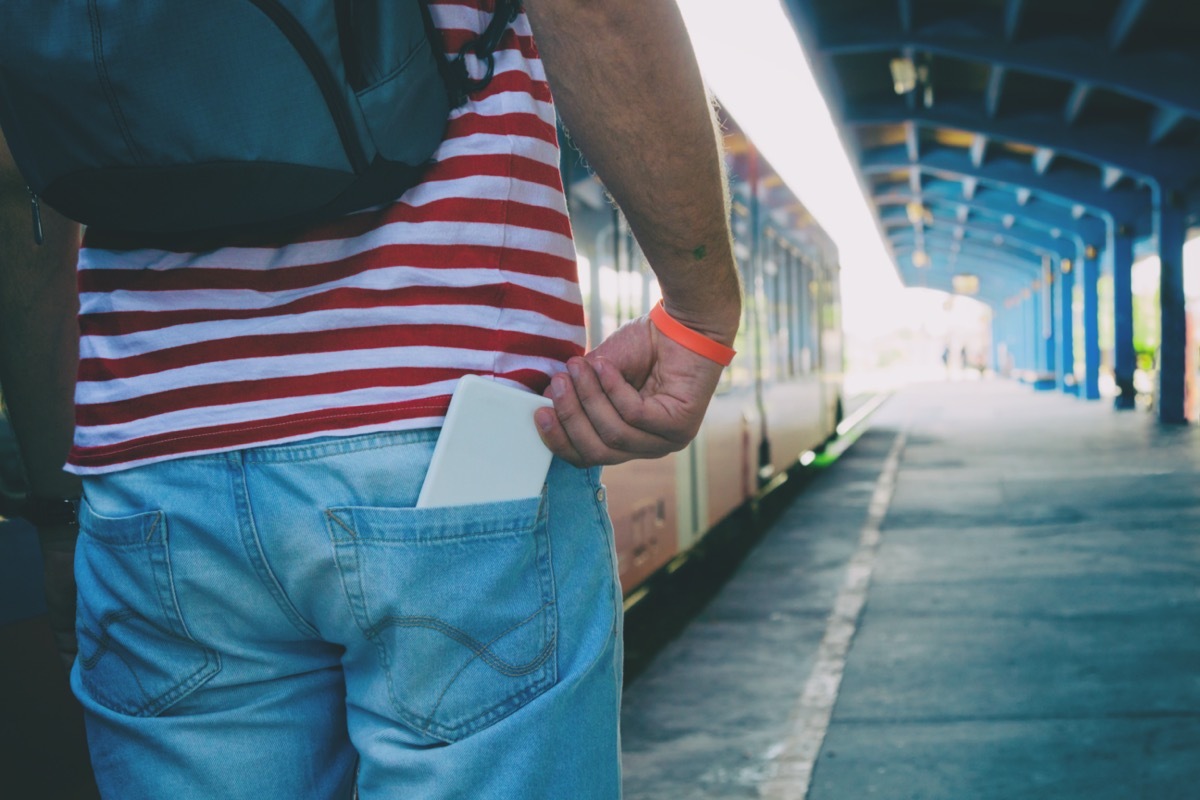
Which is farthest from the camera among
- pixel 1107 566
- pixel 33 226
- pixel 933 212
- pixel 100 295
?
pixel 933 212

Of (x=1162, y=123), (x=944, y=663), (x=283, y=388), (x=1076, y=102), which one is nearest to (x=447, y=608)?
(x=283, y=388)

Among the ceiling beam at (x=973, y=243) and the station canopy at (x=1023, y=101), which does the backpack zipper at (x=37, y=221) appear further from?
the ceiling beam at (x=973, y=243)

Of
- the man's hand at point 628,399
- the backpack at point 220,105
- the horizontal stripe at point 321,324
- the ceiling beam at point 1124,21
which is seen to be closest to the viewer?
the backpack at point 220,105

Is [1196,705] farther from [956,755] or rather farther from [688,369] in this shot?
[688,369]

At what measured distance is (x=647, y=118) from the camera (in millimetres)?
1055

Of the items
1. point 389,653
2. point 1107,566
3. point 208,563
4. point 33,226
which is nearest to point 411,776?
point 389,653

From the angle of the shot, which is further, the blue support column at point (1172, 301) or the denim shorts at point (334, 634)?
the blue support column at point (1172, 301)

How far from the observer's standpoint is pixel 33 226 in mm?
1719

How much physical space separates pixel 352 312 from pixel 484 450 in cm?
17

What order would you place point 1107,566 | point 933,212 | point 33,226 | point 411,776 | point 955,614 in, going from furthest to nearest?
point 933,212 < point 1107,566 < point 955,614 < point 33,226 < point 411,776

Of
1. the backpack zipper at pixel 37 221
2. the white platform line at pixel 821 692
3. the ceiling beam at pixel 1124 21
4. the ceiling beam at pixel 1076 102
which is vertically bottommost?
the white platform line at pixel 821 692

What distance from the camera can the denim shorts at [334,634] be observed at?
3.29ft

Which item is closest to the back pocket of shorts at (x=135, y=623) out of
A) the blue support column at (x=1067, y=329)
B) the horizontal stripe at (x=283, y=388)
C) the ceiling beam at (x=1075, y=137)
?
the horizontal stripe at (x=283, y=388)

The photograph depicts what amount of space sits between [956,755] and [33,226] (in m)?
3.02
